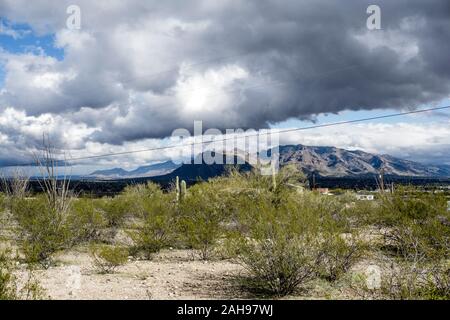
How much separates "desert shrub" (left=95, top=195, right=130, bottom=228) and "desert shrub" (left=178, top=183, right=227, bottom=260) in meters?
3.79

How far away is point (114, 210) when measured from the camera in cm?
2120

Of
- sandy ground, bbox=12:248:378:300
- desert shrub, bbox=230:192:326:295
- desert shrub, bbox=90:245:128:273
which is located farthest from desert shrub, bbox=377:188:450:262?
desert shrub, bbox=90:245:128:273

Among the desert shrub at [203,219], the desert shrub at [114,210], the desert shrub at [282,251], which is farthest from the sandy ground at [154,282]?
the desert shrub at [114,210]

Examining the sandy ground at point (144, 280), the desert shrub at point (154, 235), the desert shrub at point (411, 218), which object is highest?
the desert shrub at point (411, 218)

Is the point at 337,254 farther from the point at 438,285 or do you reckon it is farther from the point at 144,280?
the point at 144,280

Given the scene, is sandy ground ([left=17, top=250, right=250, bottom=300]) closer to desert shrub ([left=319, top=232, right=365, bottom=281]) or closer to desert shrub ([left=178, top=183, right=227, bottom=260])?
desert shrub ([left=178, top=183, right=227, bottom=260])

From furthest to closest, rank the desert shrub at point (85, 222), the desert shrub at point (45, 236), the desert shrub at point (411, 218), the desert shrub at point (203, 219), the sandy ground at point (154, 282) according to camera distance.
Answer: the desert shrub at point (85, 222) → the desert shrub at point (203, 219) → the desert shrub at point (45, 236) → the desert shrub at point (411, 218) → the sandy ground at point (154, 282)

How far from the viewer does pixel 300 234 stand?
359 inches

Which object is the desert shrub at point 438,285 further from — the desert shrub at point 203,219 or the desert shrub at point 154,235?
the desert shrub at point 154,235

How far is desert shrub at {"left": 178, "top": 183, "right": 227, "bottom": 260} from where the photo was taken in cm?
1418

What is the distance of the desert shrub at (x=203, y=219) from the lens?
1418 cm

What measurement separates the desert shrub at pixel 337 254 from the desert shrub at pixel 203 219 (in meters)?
5.02
